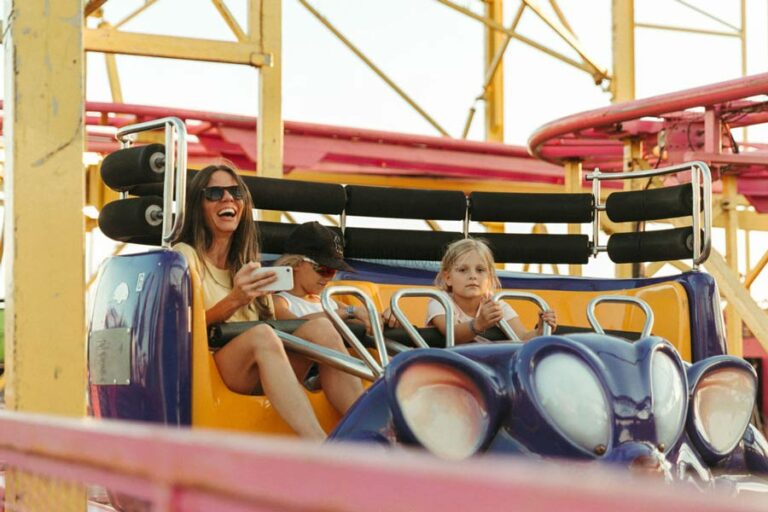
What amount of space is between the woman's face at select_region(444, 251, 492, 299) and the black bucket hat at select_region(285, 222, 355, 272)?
0.35 m

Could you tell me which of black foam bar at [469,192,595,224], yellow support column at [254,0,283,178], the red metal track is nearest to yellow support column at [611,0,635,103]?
the red metal track

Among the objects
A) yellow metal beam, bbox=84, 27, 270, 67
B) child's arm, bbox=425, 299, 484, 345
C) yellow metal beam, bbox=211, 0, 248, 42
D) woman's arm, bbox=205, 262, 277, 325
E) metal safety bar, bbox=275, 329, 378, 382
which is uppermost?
yellow metal beam, bbox=211, 0, 248, 42

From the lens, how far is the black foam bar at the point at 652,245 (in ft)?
12.9

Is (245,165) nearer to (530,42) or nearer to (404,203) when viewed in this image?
(530,42)

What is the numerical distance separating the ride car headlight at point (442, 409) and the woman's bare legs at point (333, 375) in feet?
2.11

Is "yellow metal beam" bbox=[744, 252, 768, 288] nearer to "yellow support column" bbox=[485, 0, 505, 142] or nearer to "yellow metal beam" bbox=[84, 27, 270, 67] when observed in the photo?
"yellow support column" bbox=[485, 0, 505, 142]

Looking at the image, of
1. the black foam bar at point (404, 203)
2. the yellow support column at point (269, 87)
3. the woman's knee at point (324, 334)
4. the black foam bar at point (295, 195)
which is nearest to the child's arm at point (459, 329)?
the woman's knee at point (324, 334)

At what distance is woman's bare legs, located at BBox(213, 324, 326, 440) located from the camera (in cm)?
270

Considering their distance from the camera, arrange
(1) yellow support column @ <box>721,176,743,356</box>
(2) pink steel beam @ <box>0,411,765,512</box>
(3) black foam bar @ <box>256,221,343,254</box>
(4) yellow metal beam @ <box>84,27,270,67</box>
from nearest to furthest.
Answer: (2) pink steel beam @ <box>0,411,765,512</box> → (3) black foam bar @ <box>256,221,343,254</box> → (4) yellow metal beam @ <box>84,27,270,67</box> → (1) yellow support column @ <box>721,176,743,356</box>

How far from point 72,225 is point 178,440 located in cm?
169

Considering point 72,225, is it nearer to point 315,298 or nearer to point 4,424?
point 315,298

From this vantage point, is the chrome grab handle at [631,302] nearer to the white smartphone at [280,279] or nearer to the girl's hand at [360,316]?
the girl's hand at [360,316]

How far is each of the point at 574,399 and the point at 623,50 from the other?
7.60 m

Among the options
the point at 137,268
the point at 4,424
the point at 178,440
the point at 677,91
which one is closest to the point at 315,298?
the point at 137,268
